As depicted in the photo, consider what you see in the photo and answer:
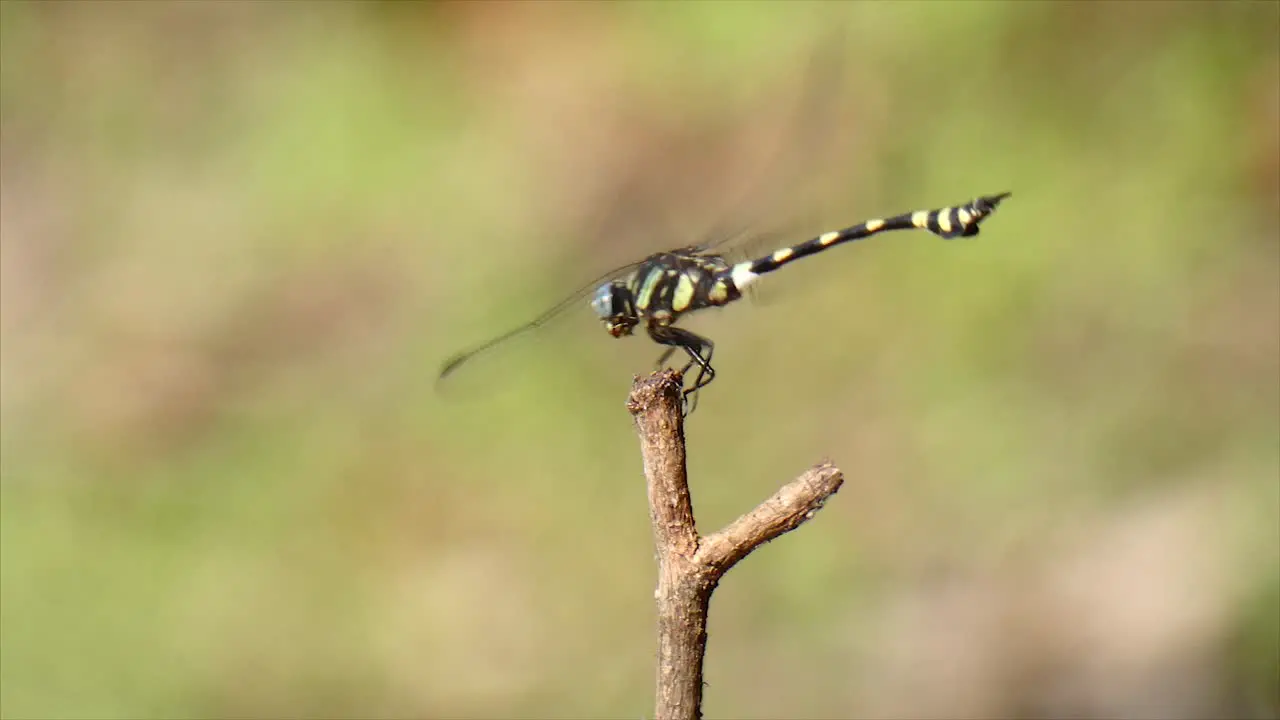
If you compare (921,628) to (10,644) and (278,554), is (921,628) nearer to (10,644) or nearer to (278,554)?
(278,554)

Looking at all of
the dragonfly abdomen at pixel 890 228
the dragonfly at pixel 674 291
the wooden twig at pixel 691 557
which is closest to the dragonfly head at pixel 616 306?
the dragonfly at pixel 674 291

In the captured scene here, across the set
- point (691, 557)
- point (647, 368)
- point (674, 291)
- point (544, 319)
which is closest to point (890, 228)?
point (674, 291)

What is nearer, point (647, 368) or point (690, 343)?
point (690, 343)

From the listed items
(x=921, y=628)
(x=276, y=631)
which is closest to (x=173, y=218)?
(x=276, y=631)

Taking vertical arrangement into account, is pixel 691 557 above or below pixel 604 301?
below

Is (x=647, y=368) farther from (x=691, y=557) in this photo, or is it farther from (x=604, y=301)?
(x=691, y=557)
